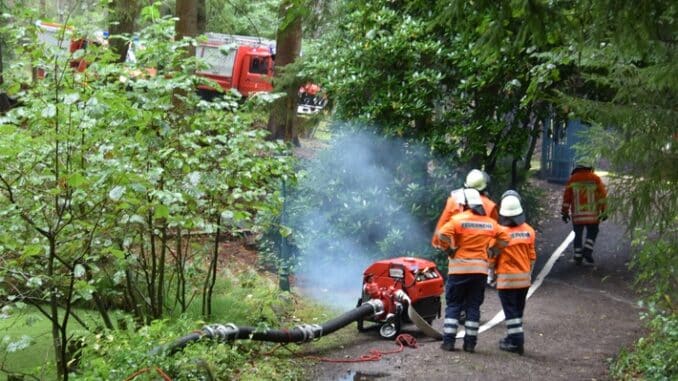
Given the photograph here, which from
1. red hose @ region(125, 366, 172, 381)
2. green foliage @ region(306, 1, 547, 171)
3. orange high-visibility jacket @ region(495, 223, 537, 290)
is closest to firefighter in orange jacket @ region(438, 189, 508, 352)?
orange high-visibility jacket @ region(495, 223, 537, 290)

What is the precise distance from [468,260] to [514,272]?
Result: 1.91 feet

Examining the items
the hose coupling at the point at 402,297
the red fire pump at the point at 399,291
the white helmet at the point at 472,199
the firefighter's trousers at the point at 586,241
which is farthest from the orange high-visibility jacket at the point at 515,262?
the firefighter's trousers at the point at 586,241

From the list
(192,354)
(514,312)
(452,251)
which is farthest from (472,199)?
(192,354)

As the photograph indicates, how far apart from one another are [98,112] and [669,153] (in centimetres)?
515

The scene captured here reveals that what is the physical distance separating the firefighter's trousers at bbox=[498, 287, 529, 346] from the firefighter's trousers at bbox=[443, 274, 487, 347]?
30 cm

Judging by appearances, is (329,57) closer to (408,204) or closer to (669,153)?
(408,204)

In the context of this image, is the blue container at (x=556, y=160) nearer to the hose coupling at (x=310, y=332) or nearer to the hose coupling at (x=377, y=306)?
the hose coupling at (x=377, y=306)

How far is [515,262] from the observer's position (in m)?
9.73

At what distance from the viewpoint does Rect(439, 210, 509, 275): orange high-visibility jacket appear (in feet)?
31.3

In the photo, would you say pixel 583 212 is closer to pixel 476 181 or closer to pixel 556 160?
pixel 476 181

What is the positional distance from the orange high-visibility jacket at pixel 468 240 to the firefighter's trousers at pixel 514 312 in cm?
42

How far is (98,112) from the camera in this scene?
6531 mm

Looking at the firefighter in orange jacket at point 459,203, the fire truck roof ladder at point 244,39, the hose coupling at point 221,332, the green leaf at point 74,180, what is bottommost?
the hose coupling at point 221,332

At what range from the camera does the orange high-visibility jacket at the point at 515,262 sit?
972cm
